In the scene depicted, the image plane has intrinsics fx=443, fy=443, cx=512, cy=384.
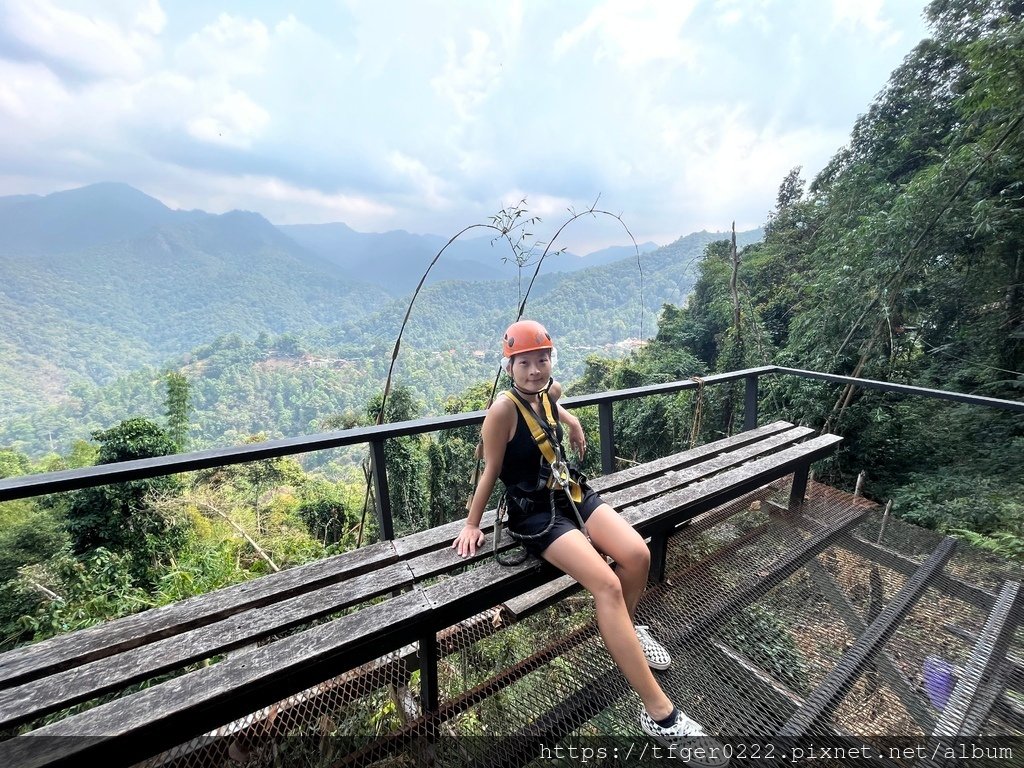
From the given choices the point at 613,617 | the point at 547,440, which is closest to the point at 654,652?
the point at 613,617

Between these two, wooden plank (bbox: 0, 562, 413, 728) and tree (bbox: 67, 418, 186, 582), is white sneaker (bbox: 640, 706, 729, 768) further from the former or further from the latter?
tree (bbox: 67, 418, 186, 582)

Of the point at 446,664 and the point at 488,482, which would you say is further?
the point at 446,664

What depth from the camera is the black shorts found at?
1.50m

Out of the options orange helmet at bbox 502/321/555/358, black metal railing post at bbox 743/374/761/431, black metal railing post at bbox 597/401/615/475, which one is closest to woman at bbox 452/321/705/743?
orange helmet at bbox 502/321/555/358

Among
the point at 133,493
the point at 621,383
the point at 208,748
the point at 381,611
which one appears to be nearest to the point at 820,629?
the point at 381,611

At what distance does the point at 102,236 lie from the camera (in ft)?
407

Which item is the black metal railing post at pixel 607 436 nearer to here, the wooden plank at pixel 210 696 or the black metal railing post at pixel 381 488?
the black metal railing post at pixel 381 488

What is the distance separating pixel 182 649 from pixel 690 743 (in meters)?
1.46

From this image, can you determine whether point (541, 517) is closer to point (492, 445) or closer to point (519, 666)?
point (492, 445)

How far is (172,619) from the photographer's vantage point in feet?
4.30

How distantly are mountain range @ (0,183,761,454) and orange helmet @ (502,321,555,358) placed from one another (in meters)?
1.63

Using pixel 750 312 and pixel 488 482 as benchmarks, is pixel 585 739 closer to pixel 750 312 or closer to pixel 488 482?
pixel 488 482

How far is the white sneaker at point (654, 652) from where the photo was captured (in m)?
1.58

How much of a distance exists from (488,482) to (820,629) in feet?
5.33
